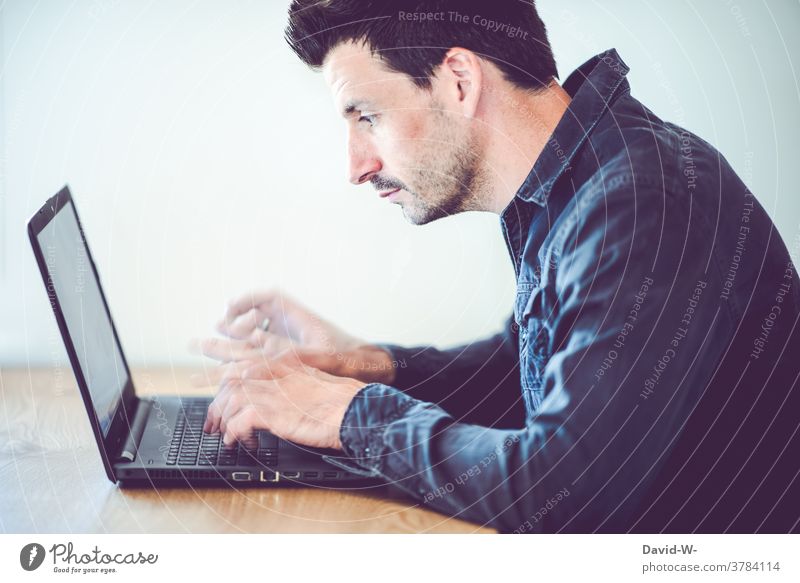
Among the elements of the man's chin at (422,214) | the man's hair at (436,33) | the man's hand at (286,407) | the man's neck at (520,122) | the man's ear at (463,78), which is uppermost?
the man's hair at (436,33)

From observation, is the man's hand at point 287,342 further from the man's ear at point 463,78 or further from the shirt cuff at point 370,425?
the man's ear at point 463,78

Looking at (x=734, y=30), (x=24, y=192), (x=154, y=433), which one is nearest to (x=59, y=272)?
(x=154, y=433)

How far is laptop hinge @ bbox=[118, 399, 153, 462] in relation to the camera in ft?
2.89

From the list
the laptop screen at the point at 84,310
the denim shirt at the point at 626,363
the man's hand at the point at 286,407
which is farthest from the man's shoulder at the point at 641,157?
the laptop screen at the point at 84,310

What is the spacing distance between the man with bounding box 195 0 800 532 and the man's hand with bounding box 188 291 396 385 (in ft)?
0.05

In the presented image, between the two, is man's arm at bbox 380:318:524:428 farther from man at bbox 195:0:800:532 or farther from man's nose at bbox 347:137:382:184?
man's nose at bbox 347:137:382:184

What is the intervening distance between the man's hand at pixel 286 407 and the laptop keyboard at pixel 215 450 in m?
0.01

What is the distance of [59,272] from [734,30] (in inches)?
35.0

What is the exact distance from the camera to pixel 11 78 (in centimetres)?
108

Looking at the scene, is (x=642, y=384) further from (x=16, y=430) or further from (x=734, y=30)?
(x=16, y=430)

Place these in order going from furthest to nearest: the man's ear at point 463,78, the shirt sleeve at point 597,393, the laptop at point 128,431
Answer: the man's ear at point 463,78
the laptop at point 128,431
the shirt sleeve at point 597,393

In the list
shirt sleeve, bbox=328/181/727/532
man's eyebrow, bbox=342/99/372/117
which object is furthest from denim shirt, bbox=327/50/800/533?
man's eyebrow, bbox=342/99/372/117

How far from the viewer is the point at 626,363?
2.43 ft

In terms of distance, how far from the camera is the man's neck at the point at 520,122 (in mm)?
957
